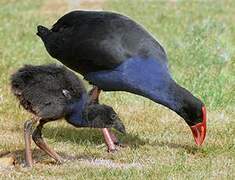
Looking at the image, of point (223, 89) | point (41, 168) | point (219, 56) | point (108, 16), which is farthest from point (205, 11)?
point (41, 168)

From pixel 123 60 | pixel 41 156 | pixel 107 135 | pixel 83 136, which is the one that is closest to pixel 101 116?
pixel 123 60

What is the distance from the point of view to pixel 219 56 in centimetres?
1092

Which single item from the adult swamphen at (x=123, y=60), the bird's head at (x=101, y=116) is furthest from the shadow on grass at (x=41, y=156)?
the adult swamphen at (x=123, y=60)

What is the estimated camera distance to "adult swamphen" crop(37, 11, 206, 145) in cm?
641

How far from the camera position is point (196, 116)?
255 inches

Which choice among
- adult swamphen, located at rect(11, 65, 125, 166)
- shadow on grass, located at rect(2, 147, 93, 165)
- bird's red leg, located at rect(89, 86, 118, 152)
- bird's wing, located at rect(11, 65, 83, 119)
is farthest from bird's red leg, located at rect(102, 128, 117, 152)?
bird's wing, located at rect(11, 65, 83, 119)

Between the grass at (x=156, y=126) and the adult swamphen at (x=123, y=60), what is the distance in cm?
51

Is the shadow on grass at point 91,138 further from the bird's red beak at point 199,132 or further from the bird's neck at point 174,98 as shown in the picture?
the bird's neck at point 174,98

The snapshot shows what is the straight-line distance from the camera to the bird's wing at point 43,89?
6.23 m

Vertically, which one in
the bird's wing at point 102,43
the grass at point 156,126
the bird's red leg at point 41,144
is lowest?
the grass at point 156,126

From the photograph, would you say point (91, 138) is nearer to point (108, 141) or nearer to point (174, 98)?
point (108, 141)

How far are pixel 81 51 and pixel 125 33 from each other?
45 cm

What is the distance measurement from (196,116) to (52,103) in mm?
1298

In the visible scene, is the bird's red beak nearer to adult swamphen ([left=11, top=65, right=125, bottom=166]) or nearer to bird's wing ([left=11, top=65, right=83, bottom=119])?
adult swamphen ([left=11, top=65, right=125, bottom=166])
